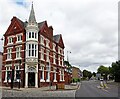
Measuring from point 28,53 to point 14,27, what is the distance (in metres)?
6.85

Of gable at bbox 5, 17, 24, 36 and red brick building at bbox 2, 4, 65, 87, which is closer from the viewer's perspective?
red brick building at bbox 2, 4, 65, 87

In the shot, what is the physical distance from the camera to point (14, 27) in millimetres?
40125

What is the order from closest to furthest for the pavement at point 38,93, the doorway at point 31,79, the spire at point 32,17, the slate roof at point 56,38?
the pavement at point 38,93
the doorway at point 31,79
the spire at point 32,17
the slate roof at point 56,38

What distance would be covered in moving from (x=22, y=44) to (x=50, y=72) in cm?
909

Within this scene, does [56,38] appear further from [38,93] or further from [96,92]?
[38,93]

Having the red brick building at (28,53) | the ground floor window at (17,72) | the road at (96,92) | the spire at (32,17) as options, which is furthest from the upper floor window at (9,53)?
the road at (96,92)

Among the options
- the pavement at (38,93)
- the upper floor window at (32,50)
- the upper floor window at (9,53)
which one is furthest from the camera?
the upper floor window at (9,53)

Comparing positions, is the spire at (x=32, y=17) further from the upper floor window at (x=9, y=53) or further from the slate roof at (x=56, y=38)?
the slate roof at (x=56, y=38)

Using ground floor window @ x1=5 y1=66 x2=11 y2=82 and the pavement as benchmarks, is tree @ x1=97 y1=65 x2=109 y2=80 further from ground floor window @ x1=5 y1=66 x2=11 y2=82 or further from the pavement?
the pavement

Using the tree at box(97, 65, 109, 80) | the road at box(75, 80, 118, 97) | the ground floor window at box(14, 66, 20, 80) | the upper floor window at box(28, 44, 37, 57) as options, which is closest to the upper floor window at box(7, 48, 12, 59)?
the ground floor window at box(14, 66, 20, 80)

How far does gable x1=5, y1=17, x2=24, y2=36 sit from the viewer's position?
38997mm

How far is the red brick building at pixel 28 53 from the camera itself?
36.5 metres

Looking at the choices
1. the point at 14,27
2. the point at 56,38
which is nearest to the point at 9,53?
the point at 14,27

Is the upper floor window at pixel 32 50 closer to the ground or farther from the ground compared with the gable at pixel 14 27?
closer to the ground
